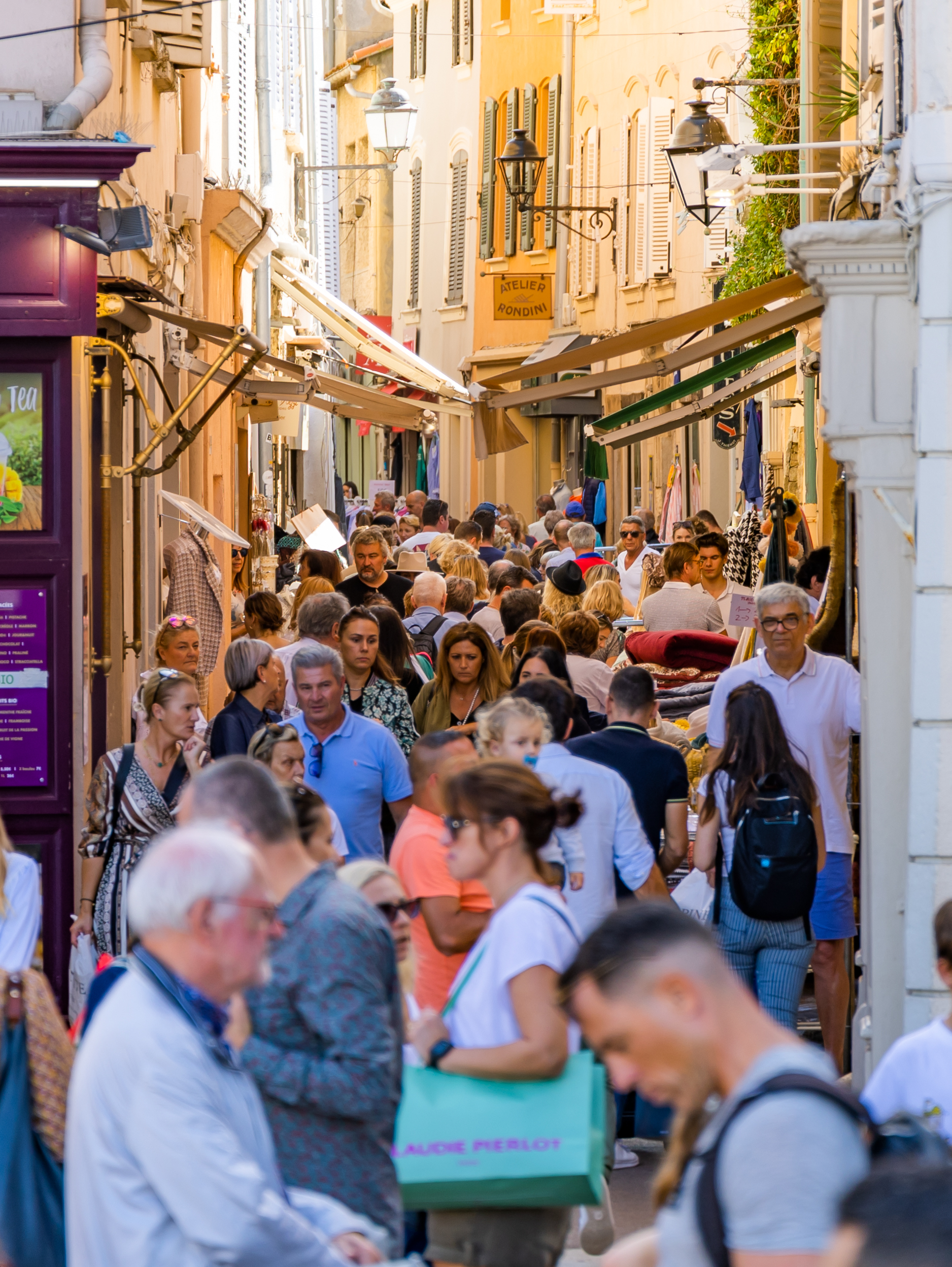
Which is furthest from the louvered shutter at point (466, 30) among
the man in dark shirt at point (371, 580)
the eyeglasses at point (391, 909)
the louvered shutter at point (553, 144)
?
the eyeglasses at point (391, 909)

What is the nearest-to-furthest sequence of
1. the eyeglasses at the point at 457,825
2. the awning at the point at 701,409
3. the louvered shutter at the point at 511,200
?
the eyeglasses at the point at 457,825 < the awning at the point at 701,409 < the louvered shutter at the point at 511,200

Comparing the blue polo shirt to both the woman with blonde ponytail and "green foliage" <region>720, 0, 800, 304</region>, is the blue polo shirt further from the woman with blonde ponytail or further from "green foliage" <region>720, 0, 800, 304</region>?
"green foliage" <region>720, 0, 800, 304</region>

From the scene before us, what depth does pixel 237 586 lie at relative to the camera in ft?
58.6

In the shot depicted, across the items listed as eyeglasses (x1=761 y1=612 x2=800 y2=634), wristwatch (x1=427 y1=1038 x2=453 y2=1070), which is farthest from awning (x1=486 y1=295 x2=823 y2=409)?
wristwatch (x1=427 y1=1038 x2=453 y2=1070)

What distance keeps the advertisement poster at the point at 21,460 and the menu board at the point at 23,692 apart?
0.32 m

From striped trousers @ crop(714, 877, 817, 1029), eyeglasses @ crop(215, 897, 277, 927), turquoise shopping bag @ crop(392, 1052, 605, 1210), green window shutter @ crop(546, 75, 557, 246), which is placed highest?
green window shutter @ crop(546, 75, 557, 246)

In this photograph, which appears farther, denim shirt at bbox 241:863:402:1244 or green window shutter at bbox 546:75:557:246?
green window shutter at bbox 546:75:557:246

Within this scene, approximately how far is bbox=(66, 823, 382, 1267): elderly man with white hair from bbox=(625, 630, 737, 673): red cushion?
789cm

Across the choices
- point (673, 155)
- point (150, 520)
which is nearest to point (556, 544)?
point (673, 155)

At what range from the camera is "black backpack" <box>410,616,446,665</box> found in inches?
452

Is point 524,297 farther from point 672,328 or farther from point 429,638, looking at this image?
point 672,328

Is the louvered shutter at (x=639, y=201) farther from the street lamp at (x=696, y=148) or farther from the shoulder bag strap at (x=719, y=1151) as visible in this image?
the shoulder bag strap at (x=719, y=1151)

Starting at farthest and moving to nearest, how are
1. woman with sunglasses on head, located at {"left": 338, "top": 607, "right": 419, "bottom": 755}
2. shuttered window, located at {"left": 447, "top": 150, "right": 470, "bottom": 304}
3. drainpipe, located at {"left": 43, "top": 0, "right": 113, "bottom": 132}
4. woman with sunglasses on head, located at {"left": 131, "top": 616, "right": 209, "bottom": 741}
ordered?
shuttered window, located at {"left": 447, "top": 150, "right": 470, "bottom": 304} < woman with sunglasses on head, located at {"left": 131, "top": 616, "right": 209, "bottom": 741} < woman with sunglasses on head, located at {"left": 338, "top": 607, "right": 419, "bottom": 755} < drainpipe, located at {"left": 43, "top": 0, "right": 113, "bottom": 132}

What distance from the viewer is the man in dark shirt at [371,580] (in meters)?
12.8
